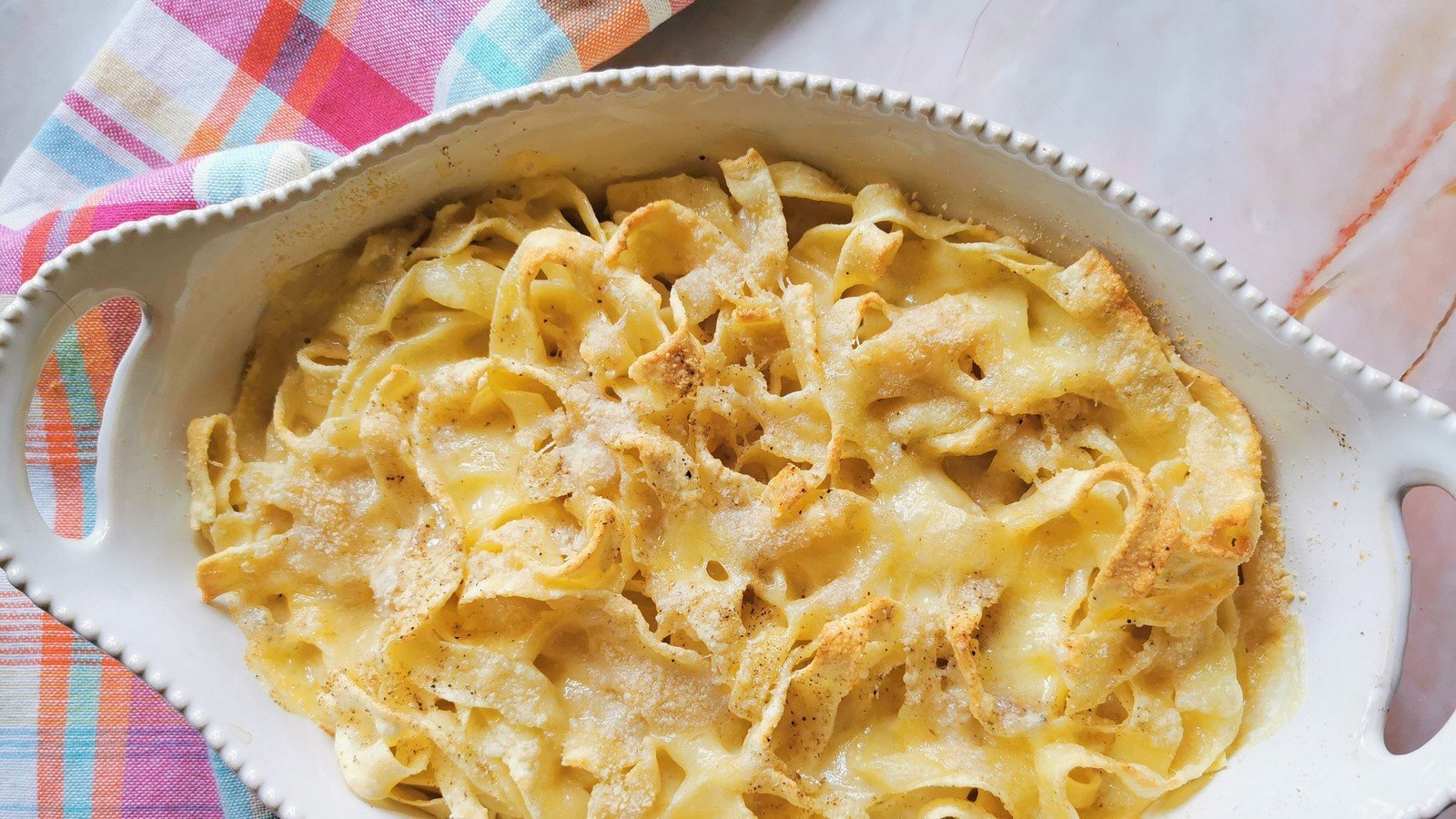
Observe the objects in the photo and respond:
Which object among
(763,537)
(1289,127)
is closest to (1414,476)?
(1289,127)

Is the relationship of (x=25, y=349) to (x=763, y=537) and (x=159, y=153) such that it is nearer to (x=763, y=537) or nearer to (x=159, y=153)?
(x=159, y=153)

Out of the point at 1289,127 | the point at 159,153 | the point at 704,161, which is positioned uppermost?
the point at 1289,127

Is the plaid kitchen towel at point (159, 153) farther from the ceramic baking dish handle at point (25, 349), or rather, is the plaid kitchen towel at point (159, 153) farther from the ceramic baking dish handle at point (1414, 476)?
the ceramic baking dish handle at point (1414, 476)

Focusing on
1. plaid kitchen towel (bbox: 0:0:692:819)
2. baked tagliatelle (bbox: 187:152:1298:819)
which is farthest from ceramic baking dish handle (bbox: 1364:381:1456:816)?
plaid kitchen towel (bbox: 0:0:692:819)

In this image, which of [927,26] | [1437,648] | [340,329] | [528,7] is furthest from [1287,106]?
[340,329]

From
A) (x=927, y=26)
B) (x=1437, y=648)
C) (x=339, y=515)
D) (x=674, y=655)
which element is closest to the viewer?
(x=674, y=655)

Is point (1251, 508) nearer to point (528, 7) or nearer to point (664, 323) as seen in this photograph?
point (664, 323)
